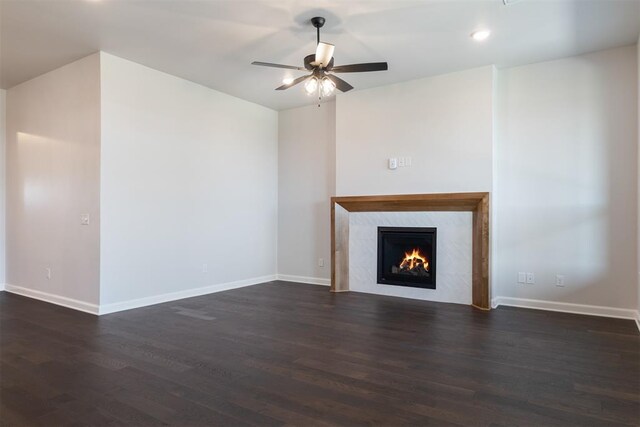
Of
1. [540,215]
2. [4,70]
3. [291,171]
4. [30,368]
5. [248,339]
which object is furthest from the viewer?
[291,171]

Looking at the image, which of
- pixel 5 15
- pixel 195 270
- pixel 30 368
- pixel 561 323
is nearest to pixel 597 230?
pixel 561 323

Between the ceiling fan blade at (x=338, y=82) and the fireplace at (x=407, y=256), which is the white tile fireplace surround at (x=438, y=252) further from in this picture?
the ceiling fan blade at (x=338, y=82)

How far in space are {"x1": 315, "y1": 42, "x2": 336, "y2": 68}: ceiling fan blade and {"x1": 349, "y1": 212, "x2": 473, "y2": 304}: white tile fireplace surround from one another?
7.95ft

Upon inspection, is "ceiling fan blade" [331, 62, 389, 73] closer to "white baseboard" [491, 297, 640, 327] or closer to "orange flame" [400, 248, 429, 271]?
"orange flame" [400, 248, 429, 271]

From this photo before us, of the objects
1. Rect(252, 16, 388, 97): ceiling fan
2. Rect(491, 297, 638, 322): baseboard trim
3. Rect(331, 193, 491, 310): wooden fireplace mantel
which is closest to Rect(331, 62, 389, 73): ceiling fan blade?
Rect(252, 16, 388, 97): ceiling fan

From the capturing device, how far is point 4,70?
4.62 metres

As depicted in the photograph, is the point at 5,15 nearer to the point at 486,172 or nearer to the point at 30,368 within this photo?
the point at 30,368

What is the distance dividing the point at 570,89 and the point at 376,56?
2171mm

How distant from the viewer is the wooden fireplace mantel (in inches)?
169

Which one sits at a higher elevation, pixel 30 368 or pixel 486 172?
pixel 486 172

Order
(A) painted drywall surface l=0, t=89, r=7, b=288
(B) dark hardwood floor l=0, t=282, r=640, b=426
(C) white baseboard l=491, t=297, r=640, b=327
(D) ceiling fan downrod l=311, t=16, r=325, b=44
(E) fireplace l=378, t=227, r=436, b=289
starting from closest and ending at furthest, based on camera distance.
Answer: (B) dark hardwood floor l=0, t=282, r=640, b=426 → (D) ceiling fan downrod l=311, t=16, r=325, b=44 → (C) white baseboard l=491, t=297, r=640, b=327 → (E) fireplace l=378, t=227, r=436, b=289 → (A) painted drywall surface l=0, t=89, r=7, b=288

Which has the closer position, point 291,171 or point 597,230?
Result: point 597,230

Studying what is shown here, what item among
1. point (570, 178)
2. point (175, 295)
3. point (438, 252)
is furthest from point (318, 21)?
point (175, 295)

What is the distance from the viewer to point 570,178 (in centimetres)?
417
